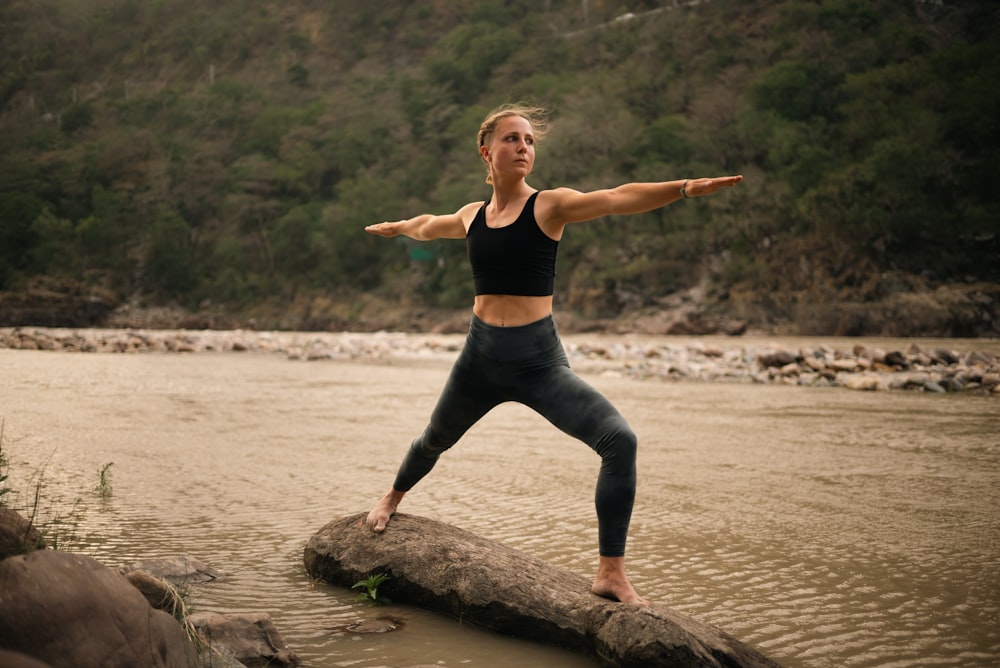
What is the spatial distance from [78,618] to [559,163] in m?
47.7

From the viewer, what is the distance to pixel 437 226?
3977 millimetres

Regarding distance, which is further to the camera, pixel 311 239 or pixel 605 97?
pixel 311 239

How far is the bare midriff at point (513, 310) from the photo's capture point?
3369 mm

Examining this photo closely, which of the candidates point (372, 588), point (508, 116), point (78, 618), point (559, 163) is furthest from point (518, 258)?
point (559, 163)

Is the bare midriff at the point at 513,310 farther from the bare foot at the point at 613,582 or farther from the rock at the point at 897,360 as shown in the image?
the rock at the point at 897,360

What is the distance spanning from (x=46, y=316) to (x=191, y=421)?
48.3 meters

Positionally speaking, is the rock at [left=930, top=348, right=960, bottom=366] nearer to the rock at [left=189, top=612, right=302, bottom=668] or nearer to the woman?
the woman

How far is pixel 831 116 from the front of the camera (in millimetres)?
43469

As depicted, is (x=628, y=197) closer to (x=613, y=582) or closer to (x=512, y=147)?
(x=512, y=147)

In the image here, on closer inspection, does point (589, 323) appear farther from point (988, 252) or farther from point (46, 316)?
point (46, 316)

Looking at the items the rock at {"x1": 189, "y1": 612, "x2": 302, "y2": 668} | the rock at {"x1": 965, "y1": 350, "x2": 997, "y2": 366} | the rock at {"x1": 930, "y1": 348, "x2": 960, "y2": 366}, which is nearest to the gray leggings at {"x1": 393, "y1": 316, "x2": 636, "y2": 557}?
the rock at {"x1": 189, "y1": 612, "x2": 302, "y2": 668}

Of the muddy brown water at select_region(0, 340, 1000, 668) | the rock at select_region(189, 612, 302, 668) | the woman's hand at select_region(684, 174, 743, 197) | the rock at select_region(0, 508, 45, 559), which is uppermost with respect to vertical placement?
the woman's hand at select_region(684, 174, 743, 197)

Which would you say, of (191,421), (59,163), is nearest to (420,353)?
(191,421)

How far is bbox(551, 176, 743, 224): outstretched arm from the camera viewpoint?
2957 mm
